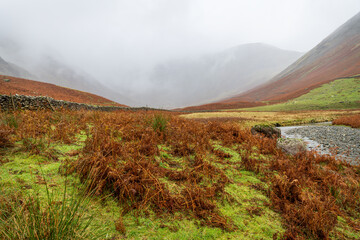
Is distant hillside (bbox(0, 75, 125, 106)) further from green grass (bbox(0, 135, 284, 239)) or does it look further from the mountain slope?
the mountain slope

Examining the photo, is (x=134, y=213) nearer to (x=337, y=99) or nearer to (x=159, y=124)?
(x=159, y=124)

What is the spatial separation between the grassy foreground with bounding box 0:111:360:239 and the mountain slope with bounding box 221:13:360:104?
55.5 metres

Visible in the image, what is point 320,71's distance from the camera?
8350 cm

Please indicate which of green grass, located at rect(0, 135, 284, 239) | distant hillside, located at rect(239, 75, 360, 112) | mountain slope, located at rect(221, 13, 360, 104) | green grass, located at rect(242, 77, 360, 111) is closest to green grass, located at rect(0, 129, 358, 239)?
green grass, located at rect(0, 135, 284, 239)

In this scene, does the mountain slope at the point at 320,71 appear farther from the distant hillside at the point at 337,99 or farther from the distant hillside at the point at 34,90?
the distant hillside at the point at 34,90

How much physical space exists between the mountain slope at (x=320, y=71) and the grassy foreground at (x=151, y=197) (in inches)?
2186

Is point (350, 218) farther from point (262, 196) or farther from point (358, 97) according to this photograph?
point (358, 97)

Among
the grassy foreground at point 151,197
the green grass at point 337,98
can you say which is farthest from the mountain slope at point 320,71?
the grassy foreground at point 151,197

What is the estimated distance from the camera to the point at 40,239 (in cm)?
130

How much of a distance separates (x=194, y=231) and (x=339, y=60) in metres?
120

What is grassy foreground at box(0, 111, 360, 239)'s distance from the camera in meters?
1.79

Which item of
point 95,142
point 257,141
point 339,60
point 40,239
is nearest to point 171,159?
point 95,142

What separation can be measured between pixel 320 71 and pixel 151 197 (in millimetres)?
113367

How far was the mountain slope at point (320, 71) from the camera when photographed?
65.4 meters
